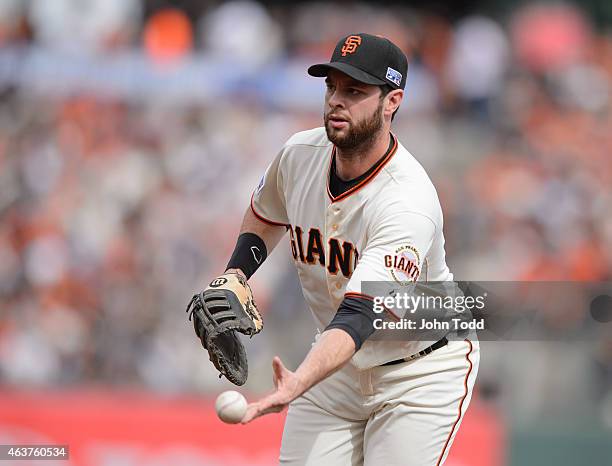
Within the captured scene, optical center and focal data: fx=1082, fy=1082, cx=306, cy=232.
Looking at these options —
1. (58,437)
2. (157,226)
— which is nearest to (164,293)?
(157,226)

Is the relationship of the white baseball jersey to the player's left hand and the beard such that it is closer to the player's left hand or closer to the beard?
the beard

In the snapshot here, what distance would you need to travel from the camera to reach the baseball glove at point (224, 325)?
13.8 ft

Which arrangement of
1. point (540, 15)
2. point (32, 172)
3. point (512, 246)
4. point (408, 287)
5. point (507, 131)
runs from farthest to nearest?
point (540, 15), point (507, 131), point (32, 172), point (512, 246), point (408, 287)

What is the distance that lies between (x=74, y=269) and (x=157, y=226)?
87 cm

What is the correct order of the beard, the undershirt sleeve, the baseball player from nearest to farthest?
the undershirt sleeve → the baseball player → the beard

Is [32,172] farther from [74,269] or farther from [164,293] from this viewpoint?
[164,293]

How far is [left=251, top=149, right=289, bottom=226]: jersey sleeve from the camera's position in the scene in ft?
15.8

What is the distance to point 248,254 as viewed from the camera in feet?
15.8

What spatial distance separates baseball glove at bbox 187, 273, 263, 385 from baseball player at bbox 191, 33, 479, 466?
0.58 ft

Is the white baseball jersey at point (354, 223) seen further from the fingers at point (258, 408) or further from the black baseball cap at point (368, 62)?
the fingers at point (258, 408)

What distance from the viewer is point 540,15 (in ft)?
42.8

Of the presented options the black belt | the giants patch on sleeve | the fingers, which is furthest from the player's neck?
the fingers

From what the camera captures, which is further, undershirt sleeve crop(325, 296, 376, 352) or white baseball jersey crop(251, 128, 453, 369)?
white baseball jersey crop(251, 128, 453, 369)

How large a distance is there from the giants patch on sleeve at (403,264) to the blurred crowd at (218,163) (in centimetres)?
391
